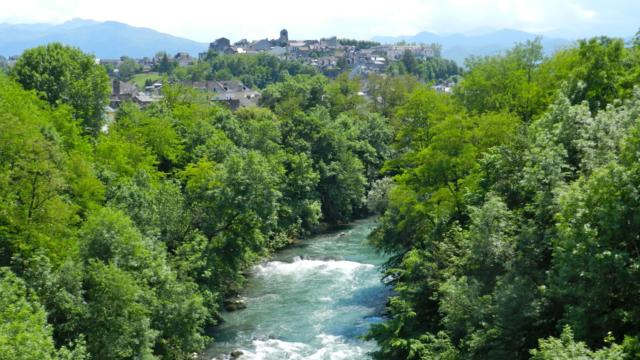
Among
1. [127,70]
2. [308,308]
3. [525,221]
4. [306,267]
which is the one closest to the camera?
[525,221]

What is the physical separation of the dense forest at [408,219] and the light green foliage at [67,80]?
6.4 inches

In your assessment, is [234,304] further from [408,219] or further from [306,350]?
[408,219]

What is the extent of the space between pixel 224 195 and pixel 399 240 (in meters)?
10.9

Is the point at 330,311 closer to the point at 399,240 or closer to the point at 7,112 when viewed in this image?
the point at 399,240

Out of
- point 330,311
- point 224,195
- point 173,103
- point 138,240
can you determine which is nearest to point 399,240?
point 330,311

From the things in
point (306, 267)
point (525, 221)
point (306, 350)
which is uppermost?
point (525, 221)

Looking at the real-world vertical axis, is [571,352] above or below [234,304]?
above

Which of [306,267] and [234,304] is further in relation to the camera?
[306,267]

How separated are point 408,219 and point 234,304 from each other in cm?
1221

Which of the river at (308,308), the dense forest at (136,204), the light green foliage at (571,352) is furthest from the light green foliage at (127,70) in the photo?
the light green foliage at (571,352)

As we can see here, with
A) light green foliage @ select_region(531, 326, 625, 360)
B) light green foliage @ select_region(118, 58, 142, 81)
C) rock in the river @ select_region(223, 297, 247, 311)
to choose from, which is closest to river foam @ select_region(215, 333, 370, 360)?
rock in the river @ select_region(223, 297, 247, 311)

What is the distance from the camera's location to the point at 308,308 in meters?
38.6

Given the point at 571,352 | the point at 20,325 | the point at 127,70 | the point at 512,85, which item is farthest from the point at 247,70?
the point at 571,352

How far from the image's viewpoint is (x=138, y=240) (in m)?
28.0
